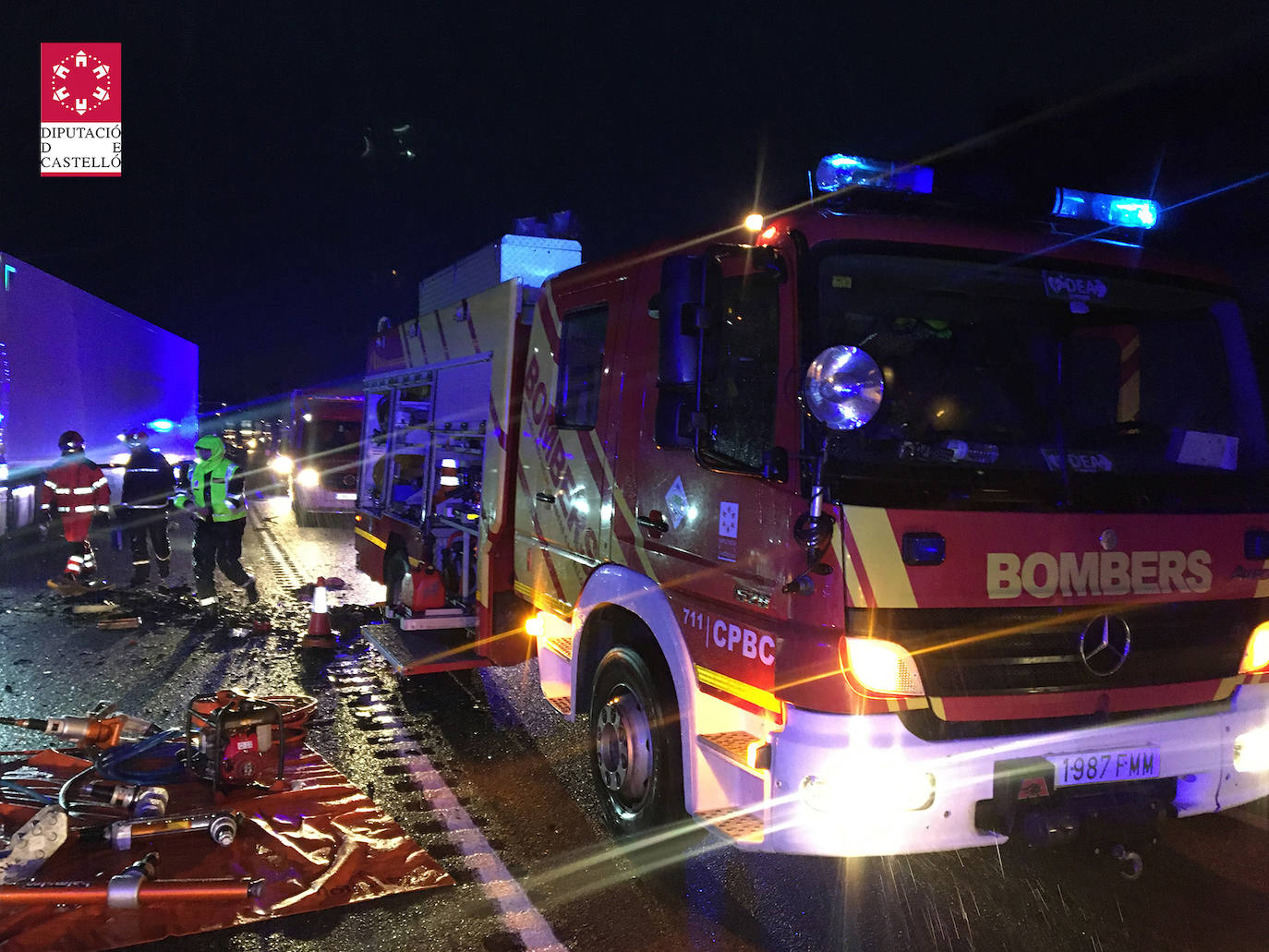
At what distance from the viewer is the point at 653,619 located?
368 centimetres

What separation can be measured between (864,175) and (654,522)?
1563mm

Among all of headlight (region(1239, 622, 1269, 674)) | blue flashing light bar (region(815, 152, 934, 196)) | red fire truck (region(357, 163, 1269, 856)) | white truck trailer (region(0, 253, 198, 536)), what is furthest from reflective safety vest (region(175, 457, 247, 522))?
headlight (region(1239, 622, 1269, 674))

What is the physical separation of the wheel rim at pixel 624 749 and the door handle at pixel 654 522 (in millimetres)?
713

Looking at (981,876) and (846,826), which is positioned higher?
(846,826)

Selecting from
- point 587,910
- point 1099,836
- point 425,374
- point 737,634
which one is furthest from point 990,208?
point 425,374

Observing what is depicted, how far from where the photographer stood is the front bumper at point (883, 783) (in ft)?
9.12

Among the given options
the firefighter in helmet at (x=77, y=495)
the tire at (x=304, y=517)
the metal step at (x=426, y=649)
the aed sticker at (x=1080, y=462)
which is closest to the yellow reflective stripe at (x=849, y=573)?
the aed sticker at (x=1080, y=462)

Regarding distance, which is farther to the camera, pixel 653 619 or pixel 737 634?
pixel 653 619

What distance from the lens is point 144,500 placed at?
9.73 meters

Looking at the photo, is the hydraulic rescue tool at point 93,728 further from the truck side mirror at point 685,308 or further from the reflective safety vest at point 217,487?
the reflective safety vest at point 217,487

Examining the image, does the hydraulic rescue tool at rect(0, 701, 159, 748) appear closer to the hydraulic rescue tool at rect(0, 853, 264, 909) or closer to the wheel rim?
the hydraulic rescue tool at rect(0, 853, 264, 909)

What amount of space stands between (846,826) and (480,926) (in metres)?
1.39

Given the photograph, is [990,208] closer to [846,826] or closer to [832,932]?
[846,826]

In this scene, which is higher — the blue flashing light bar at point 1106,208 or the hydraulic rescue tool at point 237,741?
the blue flashing light bar at point 1106,208
